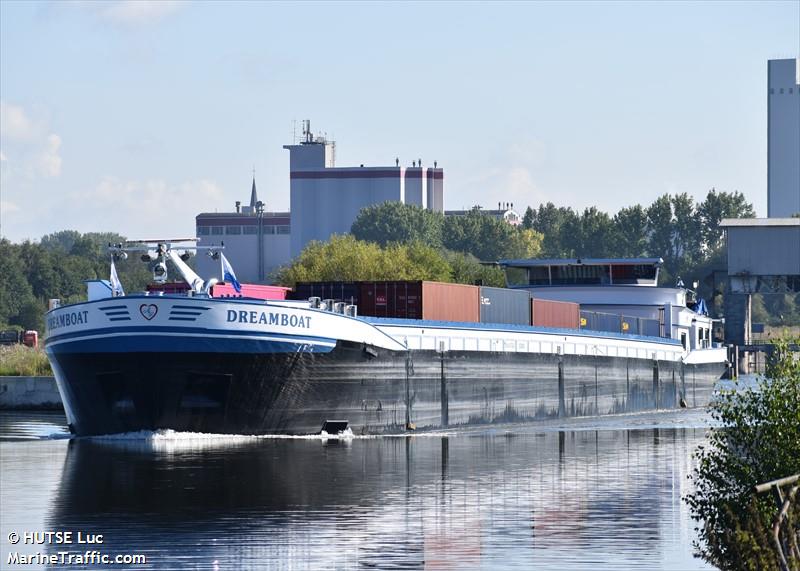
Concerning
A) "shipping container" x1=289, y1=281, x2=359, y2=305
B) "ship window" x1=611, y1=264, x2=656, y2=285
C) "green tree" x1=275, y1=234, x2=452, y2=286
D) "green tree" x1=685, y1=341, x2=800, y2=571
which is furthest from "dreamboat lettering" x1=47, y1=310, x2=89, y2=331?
"green tree" x1=275, y1=234, x2=452, y2=286

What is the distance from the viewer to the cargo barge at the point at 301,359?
45.5 metres

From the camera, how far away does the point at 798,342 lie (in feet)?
87.8

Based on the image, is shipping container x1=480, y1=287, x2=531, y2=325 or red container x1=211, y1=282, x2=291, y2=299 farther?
shipping container x1=480, y1=287, x2=531, y2=325

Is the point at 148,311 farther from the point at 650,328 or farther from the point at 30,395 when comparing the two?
the point at 650,328

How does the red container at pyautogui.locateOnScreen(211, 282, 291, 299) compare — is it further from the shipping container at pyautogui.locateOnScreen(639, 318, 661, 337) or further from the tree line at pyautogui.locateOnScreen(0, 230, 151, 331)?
the tree line at pyautogui.locateOnScreen(0, 230, 151, 331)

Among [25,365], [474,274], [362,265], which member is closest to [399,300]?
[25,365]

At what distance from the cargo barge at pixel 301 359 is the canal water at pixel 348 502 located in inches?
38.9

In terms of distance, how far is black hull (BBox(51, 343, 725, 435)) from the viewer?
4553 cm

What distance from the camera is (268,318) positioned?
154ft

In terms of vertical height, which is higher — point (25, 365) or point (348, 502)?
point (25, 365)

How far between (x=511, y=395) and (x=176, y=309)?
71.3 feet

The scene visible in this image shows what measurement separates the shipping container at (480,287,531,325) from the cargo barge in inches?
3.5

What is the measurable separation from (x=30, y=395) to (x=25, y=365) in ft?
23.1

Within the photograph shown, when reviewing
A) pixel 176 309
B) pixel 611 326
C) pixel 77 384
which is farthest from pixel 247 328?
pixel 611 326
